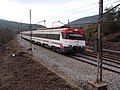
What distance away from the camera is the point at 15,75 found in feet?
57.8

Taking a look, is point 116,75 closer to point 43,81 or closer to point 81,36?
point 43,81

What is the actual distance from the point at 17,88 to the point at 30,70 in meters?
4.54

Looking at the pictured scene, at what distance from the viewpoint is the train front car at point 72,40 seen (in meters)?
26.8

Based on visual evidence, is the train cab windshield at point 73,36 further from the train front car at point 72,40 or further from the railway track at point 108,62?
the railway track at point 108,62

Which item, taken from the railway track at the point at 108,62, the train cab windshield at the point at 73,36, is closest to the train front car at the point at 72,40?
the train cab windshield at the point at 73,36

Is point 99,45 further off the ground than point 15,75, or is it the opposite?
point 99,45

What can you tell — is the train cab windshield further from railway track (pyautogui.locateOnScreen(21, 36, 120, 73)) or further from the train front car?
railway track (pyautogui.locateOnScreen(21, 36, 120, 73))

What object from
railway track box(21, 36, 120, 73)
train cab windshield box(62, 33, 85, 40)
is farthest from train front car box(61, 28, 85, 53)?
railway track box(21, 36, 120, 73)

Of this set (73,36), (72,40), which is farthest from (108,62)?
(73,36)

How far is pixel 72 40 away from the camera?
27.0 m

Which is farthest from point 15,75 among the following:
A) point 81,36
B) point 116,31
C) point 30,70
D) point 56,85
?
point 116,31

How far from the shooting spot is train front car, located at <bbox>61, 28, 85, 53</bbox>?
87.8 ft

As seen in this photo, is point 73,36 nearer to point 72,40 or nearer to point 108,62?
point 72,40

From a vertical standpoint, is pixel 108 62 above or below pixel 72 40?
below
